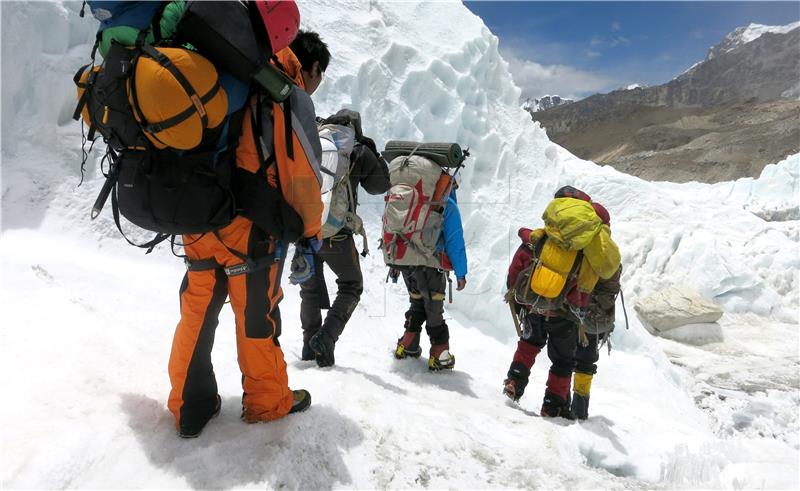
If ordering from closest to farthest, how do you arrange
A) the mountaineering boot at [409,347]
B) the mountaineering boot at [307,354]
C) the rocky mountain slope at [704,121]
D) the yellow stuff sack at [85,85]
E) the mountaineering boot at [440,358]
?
the yellow stuff sack at [85,85] → the mountaineering boot at [307,354] → the mountaineering boot at [440,358] → the mountaineering boot at [409,347] → the rocky mountain slope at [704,121]

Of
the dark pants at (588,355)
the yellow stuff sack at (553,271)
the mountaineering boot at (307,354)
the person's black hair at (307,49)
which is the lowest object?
the mountaineering boot at (307,354)

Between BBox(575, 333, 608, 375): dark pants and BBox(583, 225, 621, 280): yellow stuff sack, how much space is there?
631 millimetres

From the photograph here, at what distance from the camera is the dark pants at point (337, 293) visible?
329 centimetres

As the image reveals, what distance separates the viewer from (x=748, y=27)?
191 m

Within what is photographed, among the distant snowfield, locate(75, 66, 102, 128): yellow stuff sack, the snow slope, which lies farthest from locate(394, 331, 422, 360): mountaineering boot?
the snow slope

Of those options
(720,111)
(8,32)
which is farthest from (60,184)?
(720,111)

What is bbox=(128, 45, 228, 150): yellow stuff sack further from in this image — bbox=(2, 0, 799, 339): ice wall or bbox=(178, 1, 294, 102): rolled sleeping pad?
bbox=(2, 0, 799, 339): ice wall

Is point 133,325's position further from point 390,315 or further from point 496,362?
point 496,362

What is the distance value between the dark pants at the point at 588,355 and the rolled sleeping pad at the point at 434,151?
1.65 meters

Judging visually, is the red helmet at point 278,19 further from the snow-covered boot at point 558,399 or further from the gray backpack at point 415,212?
the snow-covered boot at point 558,399

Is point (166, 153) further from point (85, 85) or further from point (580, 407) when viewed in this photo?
point (580, 407)

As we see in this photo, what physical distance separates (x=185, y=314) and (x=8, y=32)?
4.23 meters

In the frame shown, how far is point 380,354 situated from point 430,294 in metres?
0.82

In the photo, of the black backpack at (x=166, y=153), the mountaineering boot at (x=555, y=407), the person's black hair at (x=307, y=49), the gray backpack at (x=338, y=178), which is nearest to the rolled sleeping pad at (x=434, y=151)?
the gray backpack at (x=338, y=178)
